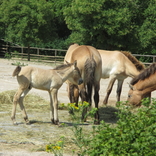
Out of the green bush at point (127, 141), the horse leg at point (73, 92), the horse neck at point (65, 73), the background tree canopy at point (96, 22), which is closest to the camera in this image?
the green bush at point (127, 141)

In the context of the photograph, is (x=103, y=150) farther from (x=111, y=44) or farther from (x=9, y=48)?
(x=9, y=48)

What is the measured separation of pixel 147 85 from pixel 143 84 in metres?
0.09

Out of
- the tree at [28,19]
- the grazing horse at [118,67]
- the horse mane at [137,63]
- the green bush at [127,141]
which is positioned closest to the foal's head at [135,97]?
the grazing horse at [118,67]

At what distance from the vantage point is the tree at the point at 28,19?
25.6 metres

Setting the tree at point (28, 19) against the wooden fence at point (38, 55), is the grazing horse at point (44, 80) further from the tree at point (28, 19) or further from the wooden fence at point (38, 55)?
the wooden fence at point (38, 55)

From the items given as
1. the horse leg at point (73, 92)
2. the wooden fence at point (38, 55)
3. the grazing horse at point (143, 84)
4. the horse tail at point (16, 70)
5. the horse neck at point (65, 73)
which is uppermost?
the horse tail at point (16, 70)

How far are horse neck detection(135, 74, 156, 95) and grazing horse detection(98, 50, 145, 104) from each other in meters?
2.58

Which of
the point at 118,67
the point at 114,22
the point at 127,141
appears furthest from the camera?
the point at 114,22

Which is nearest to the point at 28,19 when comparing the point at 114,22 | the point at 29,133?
the point at 114,22

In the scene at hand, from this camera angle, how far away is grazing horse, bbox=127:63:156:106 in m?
A: 7.93

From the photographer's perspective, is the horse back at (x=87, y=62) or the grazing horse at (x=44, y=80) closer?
the grazing horse at (x=44, y=80)

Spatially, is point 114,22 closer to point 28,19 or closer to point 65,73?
point 28,19

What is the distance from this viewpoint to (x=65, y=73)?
24.0 ft

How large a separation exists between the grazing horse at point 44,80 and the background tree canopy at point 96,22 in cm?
1530
